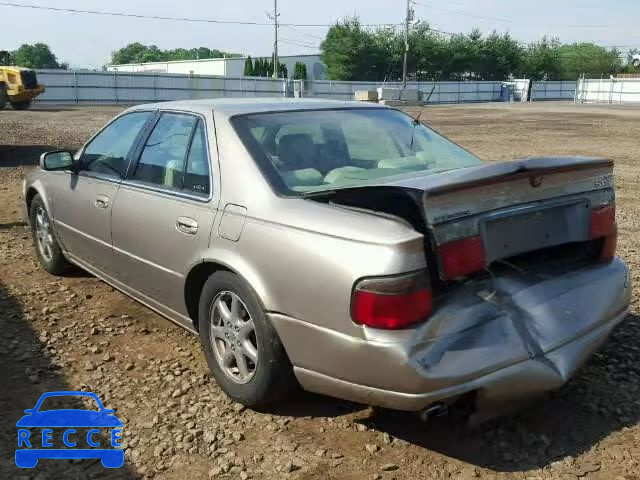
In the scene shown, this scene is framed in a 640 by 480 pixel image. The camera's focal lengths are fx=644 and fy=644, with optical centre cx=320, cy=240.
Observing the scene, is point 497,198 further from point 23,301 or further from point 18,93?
point 18,93

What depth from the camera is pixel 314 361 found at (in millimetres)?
2820

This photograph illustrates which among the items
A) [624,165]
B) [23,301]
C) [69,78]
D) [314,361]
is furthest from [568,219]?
[69,78]

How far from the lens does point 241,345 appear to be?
10.6 feet

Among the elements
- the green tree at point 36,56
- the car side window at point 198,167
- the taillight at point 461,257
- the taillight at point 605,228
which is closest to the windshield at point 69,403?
the car side window at point 198,167

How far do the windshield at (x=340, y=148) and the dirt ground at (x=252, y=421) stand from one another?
119 cm

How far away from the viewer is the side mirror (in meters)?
4.77

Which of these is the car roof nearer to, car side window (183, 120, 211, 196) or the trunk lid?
car side window (183, 120, 211, 196)

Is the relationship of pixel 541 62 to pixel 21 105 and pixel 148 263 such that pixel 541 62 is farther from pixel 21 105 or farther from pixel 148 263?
pixel 148 263

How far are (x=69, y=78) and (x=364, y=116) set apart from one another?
39898 mm

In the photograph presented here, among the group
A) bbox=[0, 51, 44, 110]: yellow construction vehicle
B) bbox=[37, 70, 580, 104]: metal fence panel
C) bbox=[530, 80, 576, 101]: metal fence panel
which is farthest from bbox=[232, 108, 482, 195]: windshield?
bbox=[530, 80, 576, 101]: metal fence panel

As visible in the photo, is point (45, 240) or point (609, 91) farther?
point (609, 91)

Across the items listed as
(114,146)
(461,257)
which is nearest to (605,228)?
(461,257)

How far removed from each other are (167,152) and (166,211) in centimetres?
47

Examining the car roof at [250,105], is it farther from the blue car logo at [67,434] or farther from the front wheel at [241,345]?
the blue car logo at [67,434]
